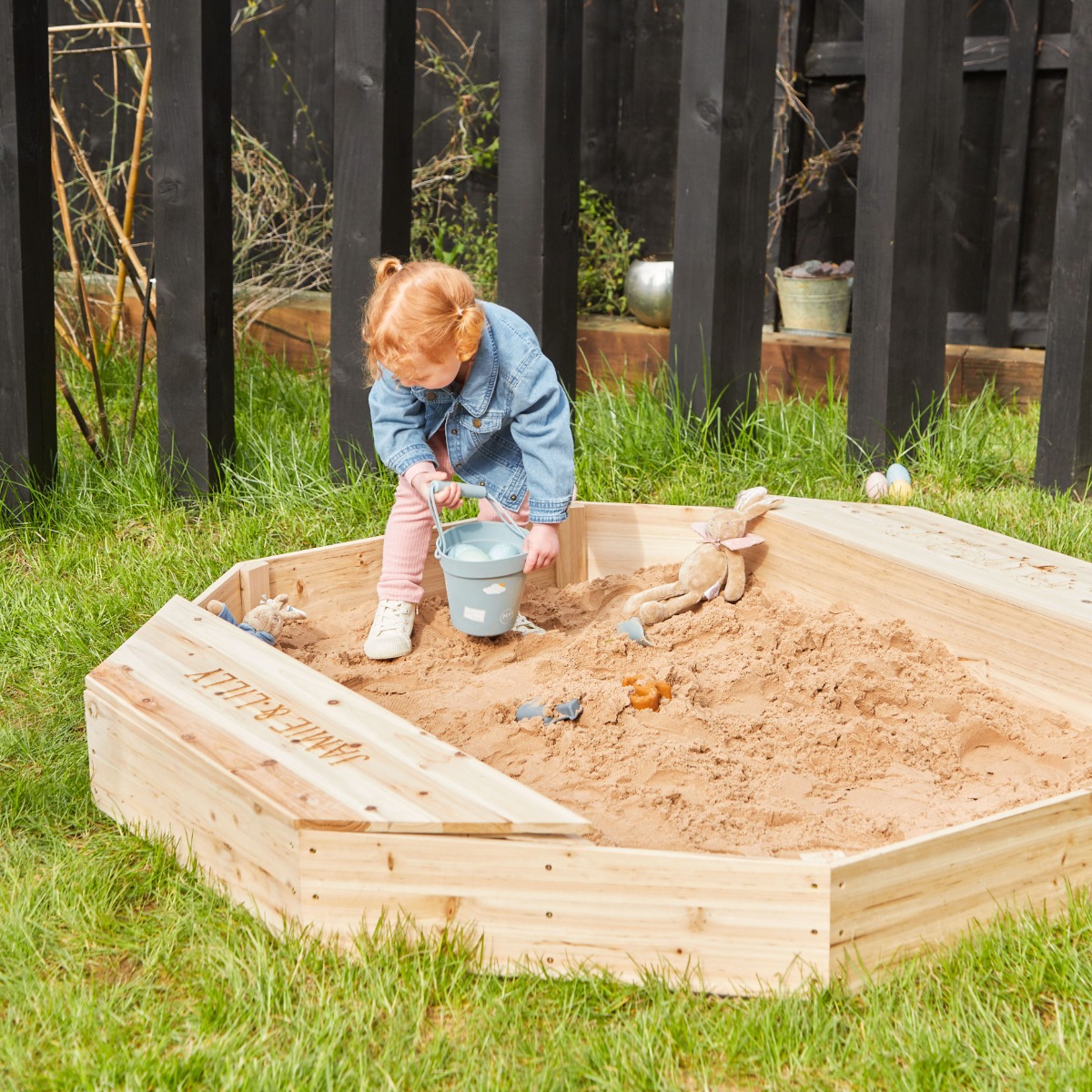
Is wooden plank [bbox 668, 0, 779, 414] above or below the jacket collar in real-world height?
→ above

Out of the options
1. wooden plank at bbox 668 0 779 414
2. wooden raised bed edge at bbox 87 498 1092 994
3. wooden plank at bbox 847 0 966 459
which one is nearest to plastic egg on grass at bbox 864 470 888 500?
wooden plank at bbox 847 0 966 459

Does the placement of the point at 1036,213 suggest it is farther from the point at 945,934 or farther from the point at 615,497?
the point at 945,934

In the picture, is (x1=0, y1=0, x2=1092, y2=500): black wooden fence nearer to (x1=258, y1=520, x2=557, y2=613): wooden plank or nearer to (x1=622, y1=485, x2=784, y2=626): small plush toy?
(x1=258, y1=520, x2=557, y2=613): wooden plank

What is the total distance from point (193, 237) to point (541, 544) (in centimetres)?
152

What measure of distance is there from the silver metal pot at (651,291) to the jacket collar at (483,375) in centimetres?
213

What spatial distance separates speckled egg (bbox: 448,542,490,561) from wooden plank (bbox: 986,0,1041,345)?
2985 mm

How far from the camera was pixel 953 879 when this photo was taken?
1.87 meters

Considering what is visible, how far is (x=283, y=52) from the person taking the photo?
19.9ft

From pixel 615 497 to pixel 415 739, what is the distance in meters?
1.70

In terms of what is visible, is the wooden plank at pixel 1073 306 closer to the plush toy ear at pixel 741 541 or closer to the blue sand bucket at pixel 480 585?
the plush toy ear at pixel 741 541

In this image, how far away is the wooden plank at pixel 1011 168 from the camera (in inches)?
192

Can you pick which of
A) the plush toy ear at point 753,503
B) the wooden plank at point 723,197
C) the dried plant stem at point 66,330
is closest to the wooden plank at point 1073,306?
the wooden plank at point 723,197

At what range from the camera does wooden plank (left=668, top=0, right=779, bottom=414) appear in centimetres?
368

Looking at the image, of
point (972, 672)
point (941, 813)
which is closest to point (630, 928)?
point (941, 813)
